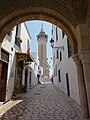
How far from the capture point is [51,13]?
166 inches

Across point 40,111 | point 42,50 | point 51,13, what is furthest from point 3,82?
point 42,50

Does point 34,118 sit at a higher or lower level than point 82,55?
lower

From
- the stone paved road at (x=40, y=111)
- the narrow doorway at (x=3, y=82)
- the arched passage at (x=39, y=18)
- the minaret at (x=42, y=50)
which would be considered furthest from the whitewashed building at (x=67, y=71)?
the minaret at (x=42, y=50)

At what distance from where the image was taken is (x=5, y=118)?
3.51m

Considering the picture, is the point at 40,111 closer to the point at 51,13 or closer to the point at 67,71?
the point at 51,13

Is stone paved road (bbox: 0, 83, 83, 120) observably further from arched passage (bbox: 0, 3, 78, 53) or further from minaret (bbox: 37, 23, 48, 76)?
minaret (bbox: 37, 23, 48, 76)

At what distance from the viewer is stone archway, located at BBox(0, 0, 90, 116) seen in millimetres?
3496

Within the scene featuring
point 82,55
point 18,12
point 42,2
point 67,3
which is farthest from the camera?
point 18,12

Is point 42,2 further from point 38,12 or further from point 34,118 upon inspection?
point 34,118

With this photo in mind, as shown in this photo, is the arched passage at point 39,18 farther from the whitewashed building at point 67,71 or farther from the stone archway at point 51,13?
the whitewashed building at point 67,71

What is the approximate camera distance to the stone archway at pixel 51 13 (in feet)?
11.5

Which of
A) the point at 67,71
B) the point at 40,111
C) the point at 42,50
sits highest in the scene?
the point at 42,50

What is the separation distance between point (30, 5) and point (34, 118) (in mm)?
3522

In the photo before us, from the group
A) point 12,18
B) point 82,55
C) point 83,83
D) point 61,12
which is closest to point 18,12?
point 12,18
